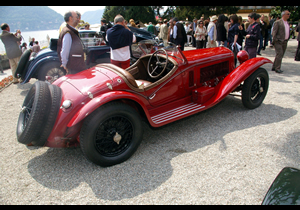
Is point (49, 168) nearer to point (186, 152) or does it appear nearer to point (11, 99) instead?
point (186, 152)

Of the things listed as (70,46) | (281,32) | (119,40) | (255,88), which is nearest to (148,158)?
(70,46)

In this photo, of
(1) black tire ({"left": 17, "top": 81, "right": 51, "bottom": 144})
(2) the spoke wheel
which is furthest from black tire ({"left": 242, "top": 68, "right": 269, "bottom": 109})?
(1) black tire ({"left": 17, "top": 81, "right": 51, "bottom": 144})

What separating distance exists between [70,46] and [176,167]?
3.03 meters

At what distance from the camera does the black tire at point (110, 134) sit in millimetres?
2482

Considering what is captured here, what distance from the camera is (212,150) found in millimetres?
2971

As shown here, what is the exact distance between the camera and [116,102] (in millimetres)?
2729

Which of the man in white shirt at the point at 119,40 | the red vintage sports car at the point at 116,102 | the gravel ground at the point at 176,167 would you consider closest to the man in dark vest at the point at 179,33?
the man in white shirt at the point at 119,40

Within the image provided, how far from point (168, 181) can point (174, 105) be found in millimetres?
1486

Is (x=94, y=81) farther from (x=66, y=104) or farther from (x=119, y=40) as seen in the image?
(x=119, y=40)

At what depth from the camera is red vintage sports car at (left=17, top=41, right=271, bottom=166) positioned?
8.11 ft

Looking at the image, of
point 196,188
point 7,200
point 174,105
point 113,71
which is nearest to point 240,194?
point 196,188

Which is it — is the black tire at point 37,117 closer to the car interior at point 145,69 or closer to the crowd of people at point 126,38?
the car interior at point 145,69

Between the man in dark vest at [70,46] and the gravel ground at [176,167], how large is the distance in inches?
66.8

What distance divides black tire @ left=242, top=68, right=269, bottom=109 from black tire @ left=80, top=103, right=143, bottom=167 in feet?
7.95
